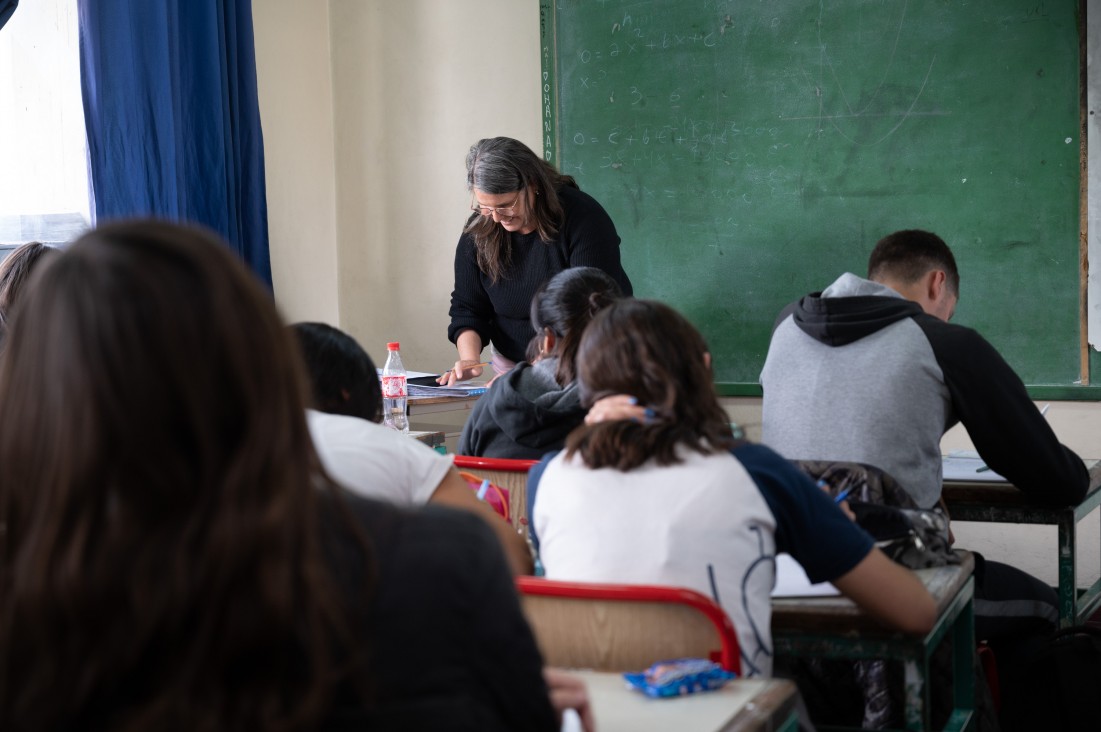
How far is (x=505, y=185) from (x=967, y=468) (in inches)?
65.5

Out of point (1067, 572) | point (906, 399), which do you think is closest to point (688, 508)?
point (906, 399)

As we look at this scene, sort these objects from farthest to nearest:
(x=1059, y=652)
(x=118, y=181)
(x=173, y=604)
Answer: (x=118, y=181)
(x=1059, y=652)
(x=173, y=604)

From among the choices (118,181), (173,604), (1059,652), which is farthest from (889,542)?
(118,181)

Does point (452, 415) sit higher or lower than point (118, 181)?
lower

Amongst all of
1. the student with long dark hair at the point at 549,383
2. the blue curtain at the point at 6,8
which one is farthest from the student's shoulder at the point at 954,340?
the blue curtain at the point at 6,8

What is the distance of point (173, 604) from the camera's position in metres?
0.64

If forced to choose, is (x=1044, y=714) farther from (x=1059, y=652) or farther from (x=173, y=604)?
(x=173, y=604)

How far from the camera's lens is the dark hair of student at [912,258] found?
2756 millimetres

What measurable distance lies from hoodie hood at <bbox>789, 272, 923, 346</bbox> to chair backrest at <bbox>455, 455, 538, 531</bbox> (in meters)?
0.68

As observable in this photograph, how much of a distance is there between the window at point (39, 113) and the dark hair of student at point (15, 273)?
4.52 feet

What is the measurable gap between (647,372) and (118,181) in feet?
10.1

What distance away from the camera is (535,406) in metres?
2.45

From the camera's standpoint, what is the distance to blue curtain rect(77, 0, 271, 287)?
3986 millimetres

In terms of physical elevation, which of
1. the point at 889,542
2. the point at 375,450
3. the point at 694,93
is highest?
the point at 694,93
